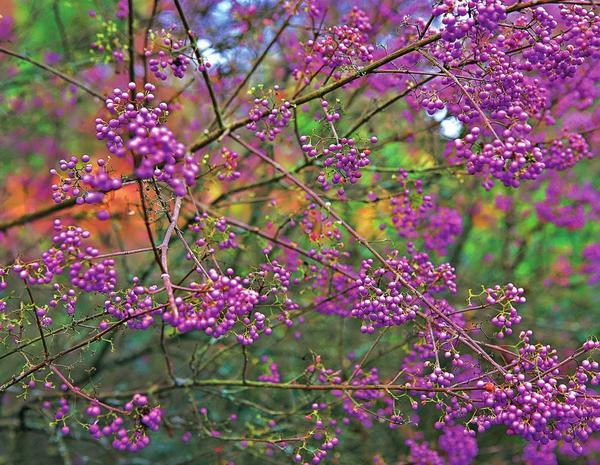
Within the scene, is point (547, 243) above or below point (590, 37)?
above

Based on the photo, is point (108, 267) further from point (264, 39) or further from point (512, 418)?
point (264, 39)

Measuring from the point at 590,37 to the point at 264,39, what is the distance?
325cm

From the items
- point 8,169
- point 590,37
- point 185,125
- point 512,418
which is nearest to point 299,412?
point 512,418

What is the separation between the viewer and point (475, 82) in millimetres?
2852

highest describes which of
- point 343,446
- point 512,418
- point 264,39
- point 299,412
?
point 264,39

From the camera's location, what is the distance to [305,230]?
3715 millimetres

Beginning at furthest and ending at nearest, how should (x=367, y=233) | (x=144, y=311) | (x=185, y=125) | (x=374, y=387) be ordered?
(x=185, y=125) → (x=367, y=233) → (x=374, y=387) → (x=144, y=311)

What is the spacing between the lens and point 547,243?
8.97 m

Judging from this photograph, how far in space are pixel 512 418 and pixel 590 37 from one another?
174 centimetres

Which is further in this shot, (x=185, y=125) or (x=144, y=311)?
(x=185, y=125)

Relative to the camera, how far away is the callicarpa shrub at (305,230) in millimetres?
2490

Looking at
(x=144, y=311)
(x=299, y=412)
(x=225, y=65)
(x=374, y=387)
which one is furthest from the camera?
(x=225, y=65)

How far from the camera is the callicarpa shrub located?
98.0 inches

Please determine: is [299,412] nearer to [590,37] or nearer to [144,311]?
[144,311]
